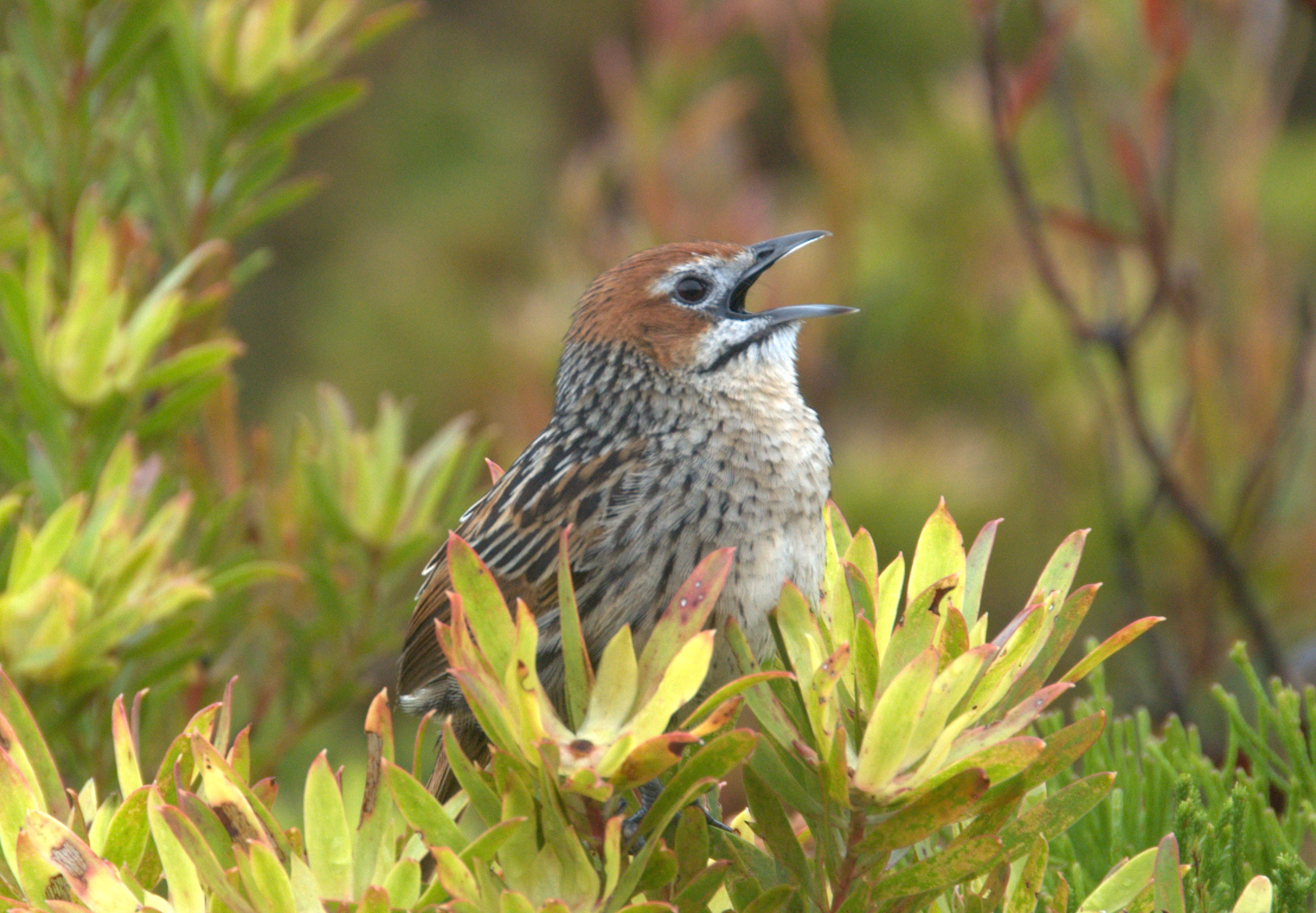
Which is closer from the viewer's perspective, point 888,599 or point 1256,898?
point 1256,898

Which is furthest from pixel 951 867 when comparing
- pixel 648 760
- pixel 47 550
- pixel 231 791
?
pixel 47 550

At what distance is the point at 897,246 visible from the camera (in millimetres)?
4910

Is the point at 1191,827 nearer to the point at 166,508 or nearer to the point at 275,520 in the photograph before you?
the point at 166,508

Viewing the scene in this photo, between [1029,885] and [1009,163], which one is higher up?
[1009,163]

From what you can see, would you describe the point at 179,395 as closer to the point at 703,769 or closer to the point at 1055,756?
the point at 703,769

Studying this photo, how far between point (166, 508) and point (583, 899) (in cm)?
102

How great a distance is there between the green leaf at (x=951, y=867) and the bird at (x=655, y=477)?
19.6 inches

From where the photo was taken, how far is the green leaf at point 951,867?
1.03 metres

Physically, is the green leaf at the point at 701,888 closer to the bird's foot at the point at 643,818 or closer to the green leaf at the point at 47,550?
the bird's foot at the point at 643,818

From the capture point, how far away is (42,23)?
2113 millimetres

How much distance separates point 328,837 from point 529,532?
913 millimetres

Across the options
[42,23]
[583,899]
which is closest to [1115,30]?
[42,23]

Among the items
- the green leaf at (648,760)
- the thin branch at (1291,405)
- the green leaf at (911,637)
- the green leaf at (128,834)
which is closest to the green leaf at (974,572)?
the green leaf at (911,637)

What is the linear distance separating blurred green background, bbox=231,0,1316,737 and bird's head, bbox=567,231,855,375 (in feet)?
2.89
